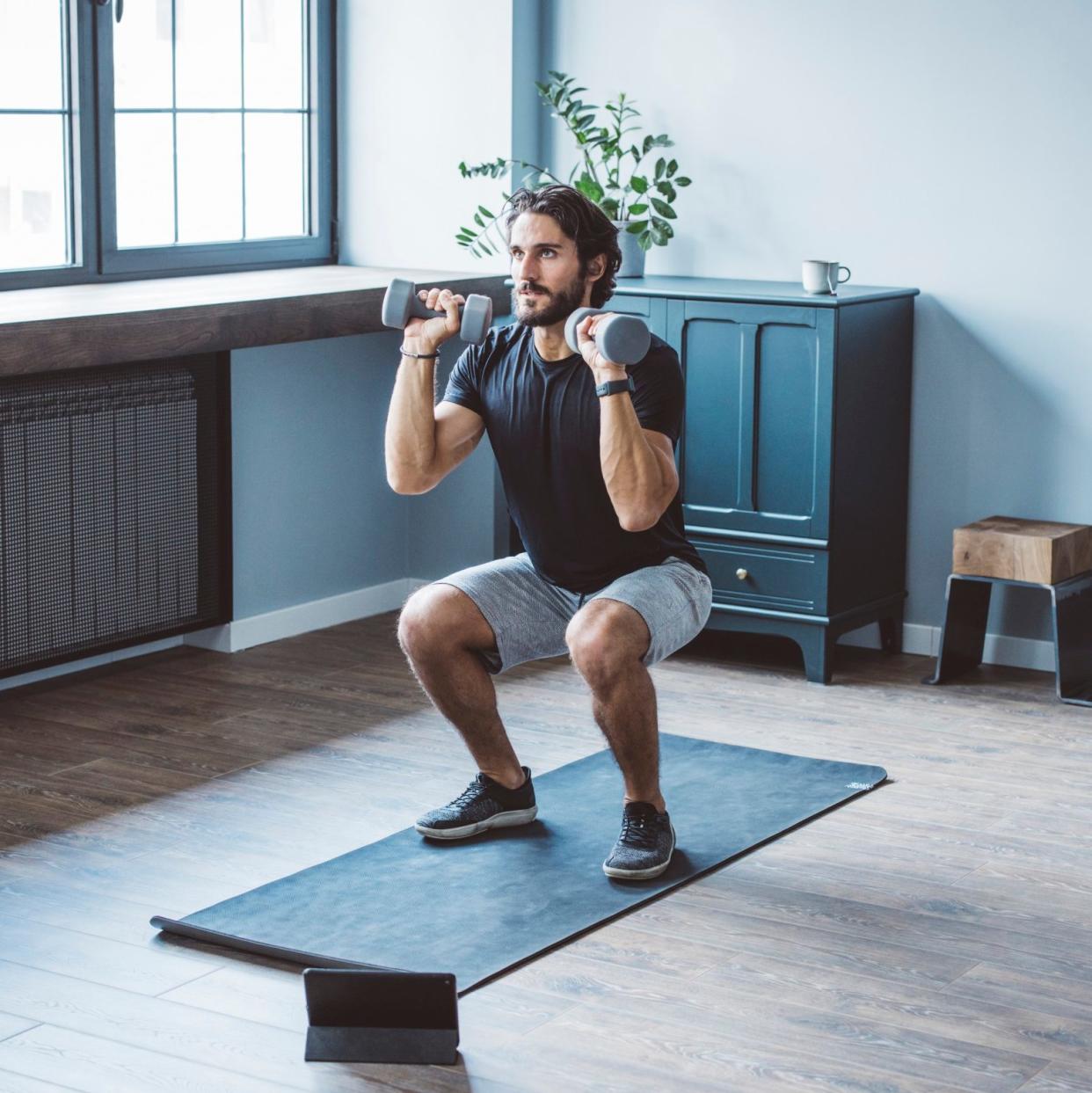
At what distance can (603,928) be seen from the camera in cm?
294

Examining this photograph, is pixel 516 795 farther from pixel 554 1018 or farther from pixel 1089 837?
pixel 1089 837

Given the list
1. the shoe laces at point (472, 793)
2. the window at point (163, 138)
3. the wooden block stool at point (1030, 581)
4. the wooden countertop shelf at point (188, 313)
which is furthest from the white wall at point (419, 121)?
the shoe laces at point (472, 793)

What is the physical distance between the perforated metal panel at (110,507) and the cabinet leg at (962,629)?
→ 1.81 metres

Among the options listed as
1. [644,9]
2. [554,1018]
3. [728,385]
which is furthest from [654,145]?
[554,1018]

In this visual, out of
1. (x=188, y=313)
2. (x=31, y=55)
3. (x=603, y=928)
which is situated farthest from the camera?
(x=31, y=55)

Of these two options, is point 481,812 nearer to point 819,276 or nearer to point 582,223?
point 582,223

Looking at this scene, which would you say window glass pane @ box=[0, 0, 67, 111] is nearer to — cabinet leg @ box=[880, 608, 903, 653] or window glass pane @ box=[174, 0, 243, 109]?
window glass pane @ box=[174, 0, 243, 109]

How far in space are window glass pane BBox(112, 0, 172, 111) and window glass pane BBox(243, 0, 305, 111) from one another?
326mm

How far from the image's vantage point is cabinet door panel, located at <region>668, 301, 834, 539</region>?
4.41 metres

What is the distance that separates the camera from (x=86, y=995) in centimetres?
266

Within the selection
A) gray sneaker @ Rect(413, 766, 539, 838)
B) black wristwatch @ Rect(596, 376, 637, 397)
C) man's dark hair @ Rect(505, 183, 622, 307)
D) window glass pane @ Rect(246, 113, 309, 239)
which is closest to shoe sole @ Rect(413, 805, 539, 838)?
gray sneaker @ Rect(413, 766, 539, 838)

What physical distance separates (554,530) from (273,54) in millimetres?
2314

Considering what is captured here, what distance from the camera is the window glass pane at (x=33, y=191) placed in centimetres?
433

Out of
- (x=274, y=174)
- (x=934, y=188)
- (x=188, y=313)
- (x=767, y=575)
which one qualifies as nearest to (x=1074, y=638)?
(x=767, y=575)
